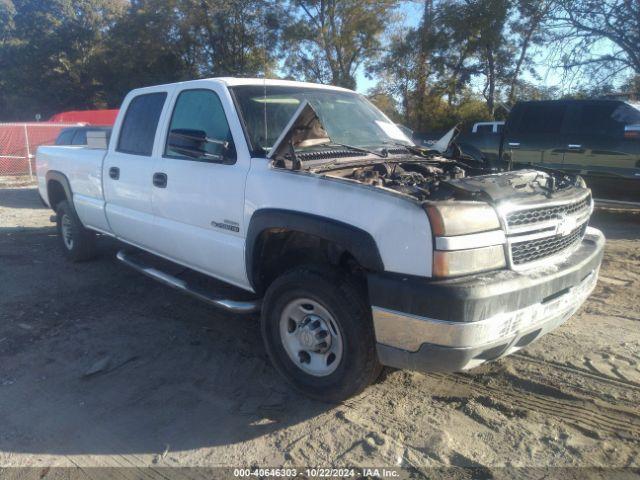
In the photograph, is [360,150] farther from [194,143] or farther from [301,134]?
[194,143]

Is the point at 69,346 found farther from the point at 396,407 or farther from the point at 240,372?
the point at 396,407

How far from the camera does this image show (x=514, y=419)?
124 inches

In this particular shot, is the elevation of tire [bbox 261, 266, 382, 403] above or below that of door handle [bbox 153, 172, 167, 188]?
below

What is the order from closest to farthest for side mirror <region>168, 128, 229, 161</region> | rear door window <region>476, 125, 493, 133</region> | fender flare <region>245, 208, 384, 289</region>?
1. fender flare <region>245, 208, 384, 289</region>
2. side mirror <region>168, 128, 229, 161</region>
3. rear door window <region>476, 125, 493, 133</region>

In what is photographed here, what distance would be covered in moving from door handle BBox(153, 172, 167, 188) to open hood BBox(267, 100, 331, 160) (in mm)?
1218

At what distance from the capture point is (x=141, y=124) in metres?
4.89

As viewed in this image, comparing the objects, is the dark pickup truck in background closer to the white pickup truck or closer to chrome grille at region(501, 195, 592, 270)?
the white pickup truck

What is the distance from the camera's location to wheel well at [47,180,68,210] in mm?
6609

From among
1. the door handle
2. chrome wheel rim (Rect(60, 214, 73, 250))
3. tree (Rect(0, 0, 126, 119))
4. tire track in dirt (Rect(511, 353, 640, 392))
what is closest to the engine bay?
tire track in dirt (Rect(511, 353, 640, 392))

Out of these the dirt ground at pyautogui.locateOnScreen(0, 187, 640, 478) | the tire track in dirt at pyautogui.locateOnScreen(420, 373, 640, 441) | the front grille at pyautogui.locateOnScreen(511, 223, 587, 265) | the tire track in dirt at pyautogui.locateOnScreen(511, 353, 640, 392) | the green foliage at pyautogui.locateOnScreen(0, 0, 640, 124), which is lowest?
the dirt ground at pyautogui.locateOnScreen(0, 187, 640, 478)

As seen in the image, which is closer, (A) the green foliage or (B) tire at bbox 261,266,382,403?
(B) tire at bbox 261,266,382,403

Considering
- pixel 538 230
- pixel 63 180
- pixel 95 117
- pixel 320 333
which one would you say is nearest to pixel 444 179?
pixel 538 230

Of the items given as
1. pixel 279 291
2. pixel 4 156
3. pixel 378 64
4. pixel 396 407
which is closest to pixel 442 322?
pixel 396 407

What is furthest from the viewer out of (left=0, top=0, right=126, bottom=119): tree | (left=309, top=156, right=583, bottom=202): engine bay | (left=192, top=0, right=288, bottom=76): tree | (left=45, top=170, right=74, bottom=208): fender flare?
(left=0, top=0, right=126, bottom=119): tree
